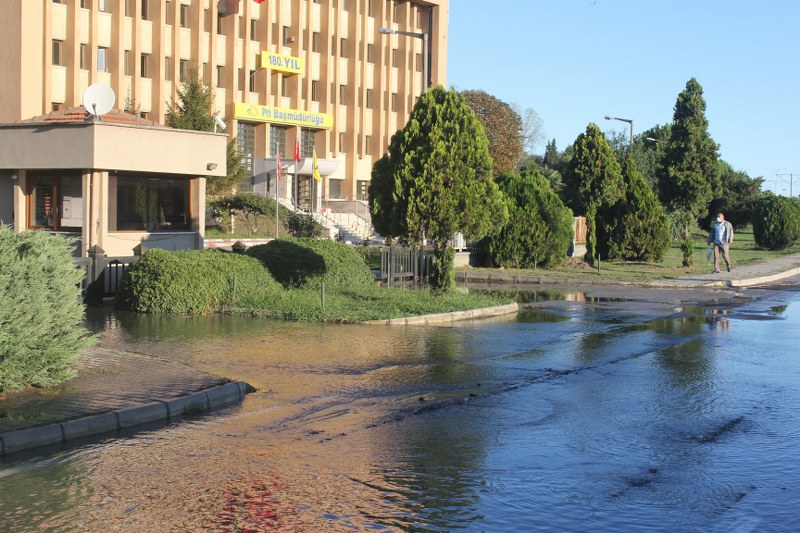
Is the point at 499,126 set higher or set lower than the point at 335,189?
higher

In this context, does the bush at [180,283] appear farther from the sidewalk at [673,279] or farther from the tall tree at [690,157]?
the tall tree at [690,157]

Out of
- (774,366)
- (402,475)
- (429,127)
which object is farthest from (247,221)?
(402,475)

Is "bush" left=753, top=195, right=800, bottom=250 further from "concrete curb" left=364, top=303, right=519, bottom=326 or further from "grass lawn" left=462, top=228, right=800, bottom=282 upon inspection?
"concrete curb" left=364, top=303, right=519, bottom=326

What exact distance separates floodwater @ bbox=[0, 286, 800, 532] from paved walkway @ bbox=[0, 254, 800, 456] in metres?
0.59

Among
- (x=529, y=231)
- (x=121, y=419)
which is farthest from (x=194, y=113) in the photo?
(x=121, y=419)

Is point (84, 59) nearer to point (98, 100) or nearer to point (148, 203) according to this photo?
point (148, 203)

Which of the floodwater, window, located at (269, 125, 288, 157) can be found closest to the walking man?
the floodwater

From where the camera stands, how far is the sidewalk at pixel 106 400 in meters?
8.23

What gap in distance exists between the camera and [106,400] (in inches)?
372

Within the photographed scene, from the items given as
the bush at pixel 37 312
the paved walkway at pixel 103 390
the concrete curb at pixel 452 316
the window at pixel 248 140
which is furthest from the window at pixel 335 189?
the bush at pixel 37 312

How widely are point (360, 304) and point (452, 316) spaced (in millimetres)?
1896

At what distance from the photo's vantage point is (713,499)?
680cm

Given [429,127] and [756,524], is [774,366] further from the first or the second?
[429,127]

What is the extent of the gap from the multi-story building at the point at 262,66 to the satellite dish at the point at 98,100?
20.2 metres
